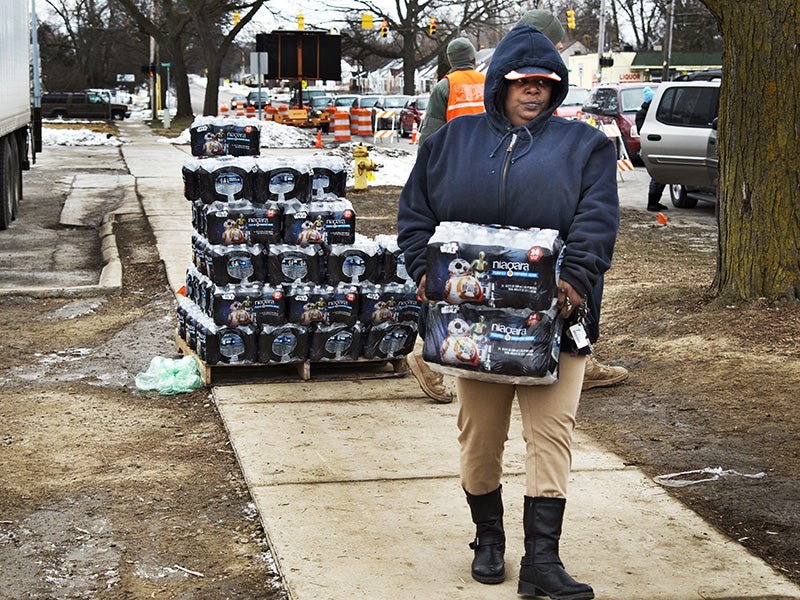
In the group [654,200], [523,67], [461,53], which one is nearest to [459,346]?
[523,67]

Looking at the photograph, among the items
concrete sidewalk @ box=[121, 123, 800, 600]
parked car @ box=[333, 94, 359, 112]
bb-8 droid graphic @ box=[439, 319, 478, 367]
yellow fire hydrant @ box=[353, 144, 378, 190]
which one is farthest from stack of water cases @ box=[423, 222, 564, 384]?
parked car @ box=[333, 94, 359, 112]

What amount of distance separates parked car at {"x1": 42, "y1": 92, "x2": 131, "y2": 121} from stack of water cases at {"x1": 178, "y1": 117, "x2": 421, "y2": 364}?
5040 cm

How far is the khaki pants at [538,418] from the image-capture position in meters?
4.00

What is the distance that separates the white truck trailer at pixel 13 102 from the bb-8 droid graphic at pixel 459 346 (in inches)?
474

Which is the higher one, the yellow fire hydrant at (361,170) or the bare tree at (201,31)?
the bare tree at (201,31)

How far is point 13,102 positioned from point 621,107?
46.6 feet

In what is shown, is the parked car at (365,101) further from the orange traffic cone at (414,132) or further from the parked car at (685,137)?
the parked car at (685,137)

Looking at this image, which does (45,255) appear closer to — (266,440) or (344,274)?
(344,274)

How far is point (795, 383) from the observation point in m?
6.89

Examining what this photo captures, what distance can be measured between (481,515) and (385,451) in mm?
1668

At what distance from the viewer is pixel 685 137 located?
648 inches

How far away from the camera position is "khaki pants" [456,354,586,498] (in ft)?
13.1

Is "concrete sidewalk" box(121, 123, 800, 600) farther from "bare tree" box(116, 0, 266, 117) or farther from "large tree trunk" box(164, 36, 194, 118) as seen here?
"large tree trunk" box(164, 36, 194, 118)

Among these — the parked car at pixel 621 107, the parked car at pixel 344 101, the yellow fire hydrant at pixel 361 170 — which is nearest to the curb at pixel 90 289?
the yellow fire hydrant at pixel 361 170
